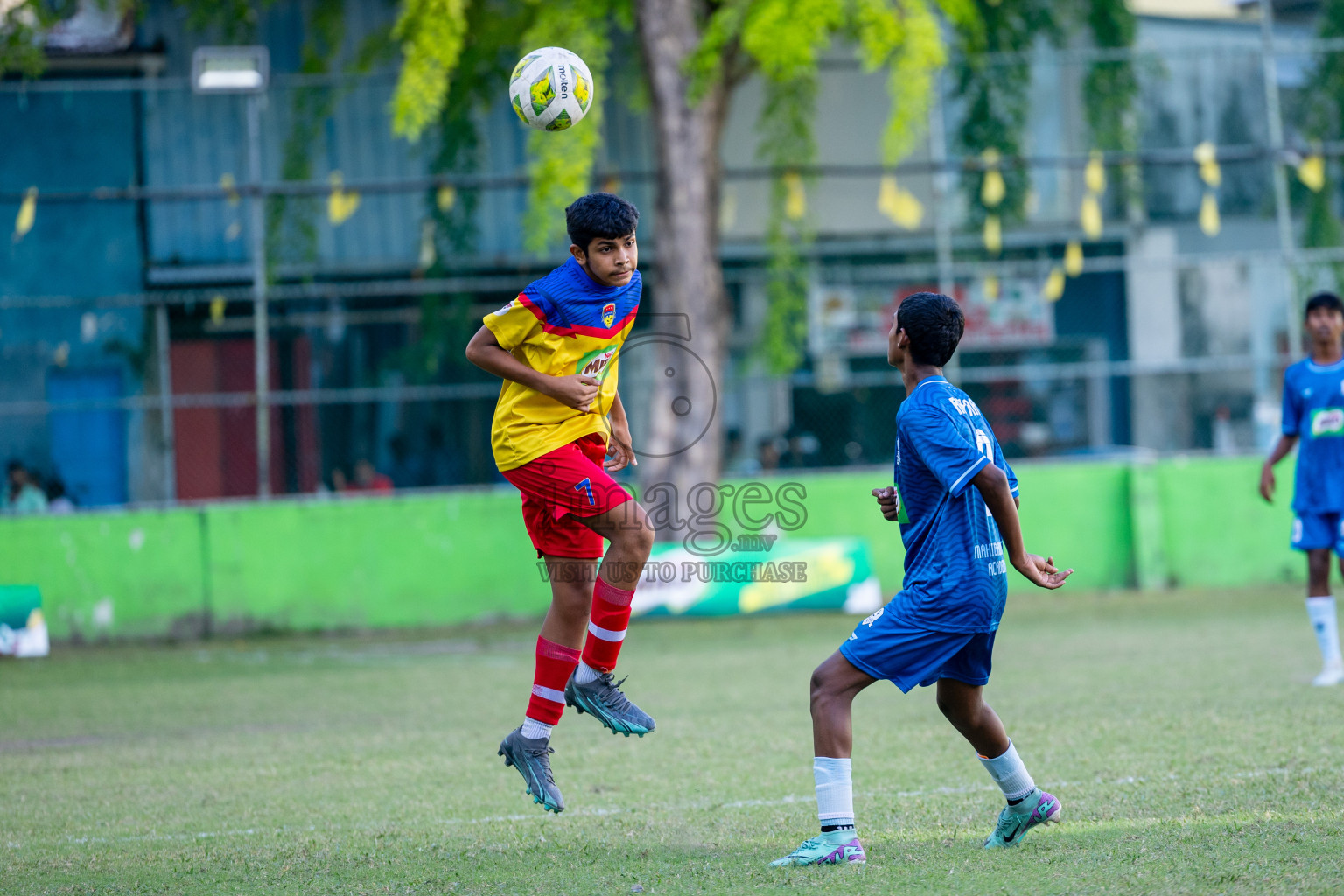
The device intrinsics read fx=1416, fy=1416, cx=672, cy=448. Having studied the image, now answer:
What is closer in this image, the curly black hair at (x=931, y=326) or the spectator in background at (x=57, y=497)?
the curly black hair at (x=931, y=326)

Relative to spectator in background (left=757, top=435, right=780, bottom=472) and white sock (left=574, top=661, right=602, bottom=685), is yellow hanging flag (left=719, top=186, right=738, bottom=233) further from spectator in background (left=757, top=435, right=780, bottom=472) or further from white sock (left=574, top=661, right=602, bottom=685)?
white sock (left=574, top=661, right=602, bottom=685)

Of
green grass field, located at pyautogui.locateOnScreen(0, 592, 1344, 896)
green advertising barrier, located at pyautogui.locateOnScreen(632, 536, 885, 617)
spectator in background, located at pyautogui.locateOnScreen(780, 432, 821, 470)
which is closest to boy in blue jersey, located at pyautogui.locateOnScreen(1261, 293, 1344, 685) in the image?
green grass field, located at pyautogui.locateOnScreen(0, 592, 1344, 896)

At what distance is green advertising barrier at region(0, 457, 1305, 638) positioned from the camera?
537 inches

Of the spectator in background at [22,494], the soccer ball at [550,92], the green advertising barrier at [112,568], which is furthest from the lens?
the spectator in background at [22,494]

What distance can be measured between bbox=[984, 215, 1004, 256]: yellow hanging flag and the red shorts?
488 inches

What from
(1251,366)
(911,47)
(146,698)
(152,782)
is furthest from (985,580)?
(1251,366)

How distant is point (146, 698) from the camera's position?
10.1 m

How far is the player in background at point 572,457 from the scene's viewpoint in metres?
5.23

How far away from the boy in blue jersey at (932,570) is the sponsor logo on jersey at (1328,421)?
4886 mm

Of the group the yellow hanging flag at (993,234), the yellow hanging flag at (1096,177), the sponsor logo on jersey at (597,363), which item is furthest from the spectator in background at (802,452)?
the sponsor logo on jersey at (597,363)

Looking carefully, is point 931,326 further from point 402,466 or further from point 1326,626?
point 402,466

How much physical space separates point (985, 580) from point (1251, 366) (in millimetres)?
17682

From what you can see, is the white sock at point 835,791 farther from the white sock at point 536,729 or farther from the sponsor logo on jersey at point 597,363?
the sponsor logo on jersey at point 597,363

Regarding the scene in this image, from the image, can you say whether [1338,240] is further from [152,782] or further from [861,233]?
[152,782]
